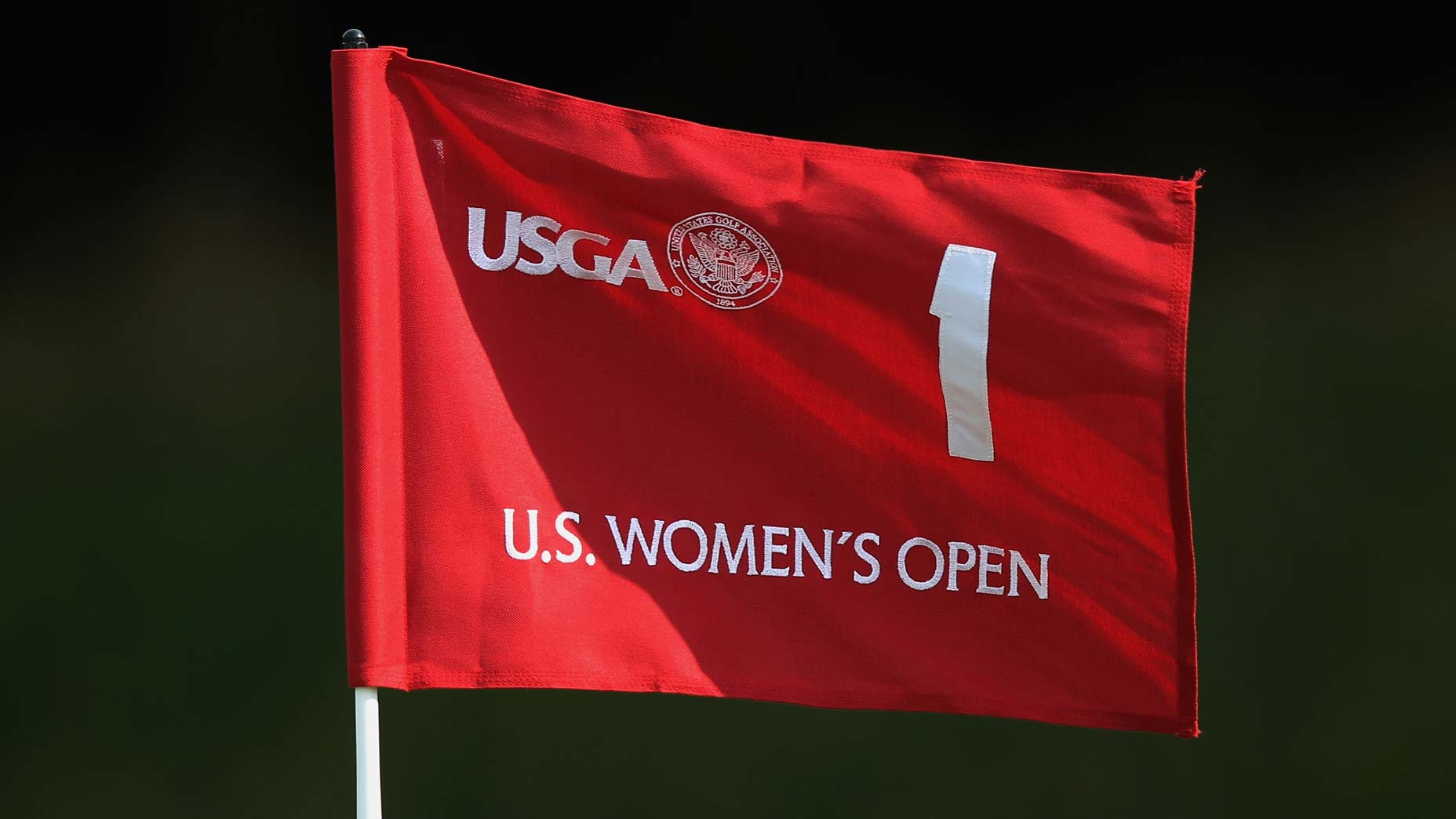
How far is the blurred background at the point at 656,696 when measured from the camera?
14.6ft

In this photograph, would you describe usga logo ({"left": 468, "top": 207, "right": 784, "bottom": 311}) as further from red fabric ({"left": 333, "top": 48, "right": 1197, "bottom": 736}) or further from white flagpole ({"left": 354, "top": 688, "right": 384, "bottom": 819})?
white flagpole ({"left": 354, "top": 688, "right": 384, "bottom": 819})

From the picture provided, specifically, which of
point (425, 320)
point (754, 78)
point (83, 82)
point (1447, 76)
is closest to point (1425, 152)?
point (1447, 76)

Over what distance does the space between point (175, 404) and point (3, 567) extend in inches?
23.5

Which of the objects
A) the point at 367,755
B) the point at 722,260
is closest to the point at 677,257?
the point at 722,260

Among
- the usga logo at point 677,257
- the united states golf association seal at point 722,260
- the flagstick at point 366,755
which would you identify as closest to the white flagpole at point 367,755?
the flagstick at point 366,755

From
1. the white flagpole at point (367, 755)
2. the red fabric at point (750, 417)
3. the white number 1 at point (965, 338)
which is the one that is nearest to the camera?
the white flagpole at point (367, 755)

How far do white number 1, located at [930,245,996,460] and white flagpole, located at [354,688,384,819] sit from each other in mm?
1111

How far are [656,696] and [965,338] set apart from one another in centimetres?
205

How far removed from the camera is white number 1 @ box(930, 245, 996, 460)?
119 inches

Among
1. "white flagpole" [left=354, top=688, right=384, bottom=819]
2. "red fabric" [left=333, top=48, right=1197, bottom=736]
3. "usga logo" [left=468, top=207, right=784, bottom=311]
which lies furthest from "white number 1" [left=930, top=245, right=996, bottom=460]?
"white flagpole" [left=354, top=688, right=384, bottom=819]

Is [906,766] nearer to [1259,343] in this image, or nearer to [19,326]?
[1259,343]

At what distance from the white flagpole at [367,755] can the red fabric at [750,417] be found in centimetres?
4

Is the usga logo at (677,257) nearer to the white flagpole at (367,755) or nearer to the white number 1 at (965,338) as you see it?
the white number 1 at (965,338)

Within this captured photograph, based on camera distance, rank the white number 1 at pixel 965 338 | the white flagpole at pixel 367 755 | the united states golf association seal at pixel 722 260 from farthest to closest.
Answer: the white number 1 at pixel 965 338
the united states golf association seal at pixel 722 260
the white flagpole at pixel 367 755
